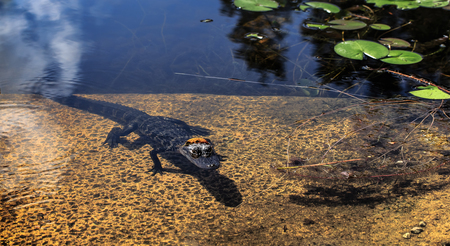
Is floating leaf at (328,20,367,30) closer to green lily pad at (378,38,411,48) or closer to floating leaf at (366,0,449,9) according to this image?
green lily pad at (378,38,411,48)

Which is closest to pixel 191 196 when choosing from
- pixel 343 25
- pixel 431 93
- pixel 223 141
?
pixel 223 141

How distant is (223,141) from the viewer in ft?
9.39

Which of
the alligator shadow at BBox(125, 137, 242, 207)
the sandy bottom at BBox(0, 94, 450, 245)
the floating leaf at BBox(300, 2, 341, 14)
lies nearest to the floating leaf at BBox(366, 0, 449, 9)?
the floating leaf at BBox(300, 2, 341, 14)

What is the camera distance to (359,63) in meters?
4.23

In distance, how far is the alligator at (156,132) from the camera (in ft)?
8.41

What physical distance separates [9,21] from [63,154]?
469 centimetres

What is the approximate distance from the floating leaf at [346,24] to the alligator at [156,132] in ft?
11.6

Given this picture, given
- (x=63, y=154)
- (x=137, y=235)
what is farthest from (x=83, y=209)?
(x=63, y=154)

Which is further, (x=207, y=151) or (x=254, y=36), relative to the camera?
(x=254, y=36)

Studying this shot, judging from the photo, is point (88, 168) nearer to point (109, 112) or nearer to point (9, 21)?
point (109, 112)

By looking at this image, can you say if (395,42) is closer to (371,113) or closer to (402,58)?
(402,58)

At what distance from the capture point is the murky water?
1886 mm

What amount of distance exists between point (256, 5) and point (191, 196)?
16.6ft

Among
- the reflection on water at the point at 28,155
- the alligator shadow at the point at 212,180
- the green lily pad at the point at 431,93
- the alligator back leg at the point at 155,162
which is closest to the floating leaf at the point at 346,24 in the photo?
the green lily pad at the point at 431,93
